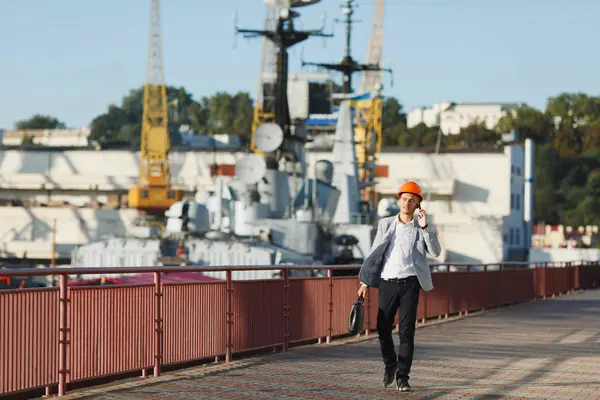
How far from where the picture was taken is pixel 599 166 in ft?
590

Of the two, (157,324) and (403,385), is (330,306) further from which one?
(403,385)

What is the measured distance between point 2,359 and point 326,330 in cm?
848

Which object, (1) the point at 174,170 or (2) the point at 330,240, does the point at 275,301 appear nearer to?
(2) the point at 330,240

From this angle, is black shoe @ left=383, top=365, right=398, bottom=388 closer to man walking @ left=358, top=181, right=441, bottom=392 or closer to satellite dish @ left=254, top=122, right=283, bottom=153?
man walking @ left=358, top=181, right=441, bottom=392

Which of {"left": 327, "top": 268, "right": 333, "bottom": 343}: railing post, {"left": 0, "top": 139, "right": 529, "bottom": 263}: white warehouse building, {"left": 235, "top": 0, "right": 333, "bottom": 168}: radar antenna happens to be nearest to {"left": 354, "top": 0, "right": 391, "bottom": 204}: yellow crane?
{"left": 0, "top": 139, "right": 529, "bottom": 263}: white warehouse building

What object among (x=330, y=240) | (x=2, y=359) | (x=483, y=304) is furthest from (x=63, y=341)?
(x=330, y=240)

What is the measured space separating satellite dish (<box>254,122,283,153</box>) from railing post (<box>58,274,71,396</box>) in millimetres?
47346

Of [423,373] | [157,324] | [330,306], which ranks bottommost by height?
[423,373]

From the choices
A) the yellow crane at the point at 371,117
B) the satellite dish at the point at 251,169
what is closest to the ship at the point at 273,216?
the satellite dish at the point at 251,169

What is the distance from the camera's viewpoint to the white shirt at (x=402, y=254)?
1133 cm

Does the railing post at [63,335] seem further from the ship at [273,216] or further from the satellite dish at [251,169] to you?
the satellite dish at [251,169]

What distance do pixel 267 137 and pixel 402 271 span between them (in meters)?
47.5

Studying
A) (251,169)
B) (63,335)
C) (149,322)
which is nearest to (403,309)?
(149,322)

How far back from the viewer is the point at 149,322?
1262 centimetres
